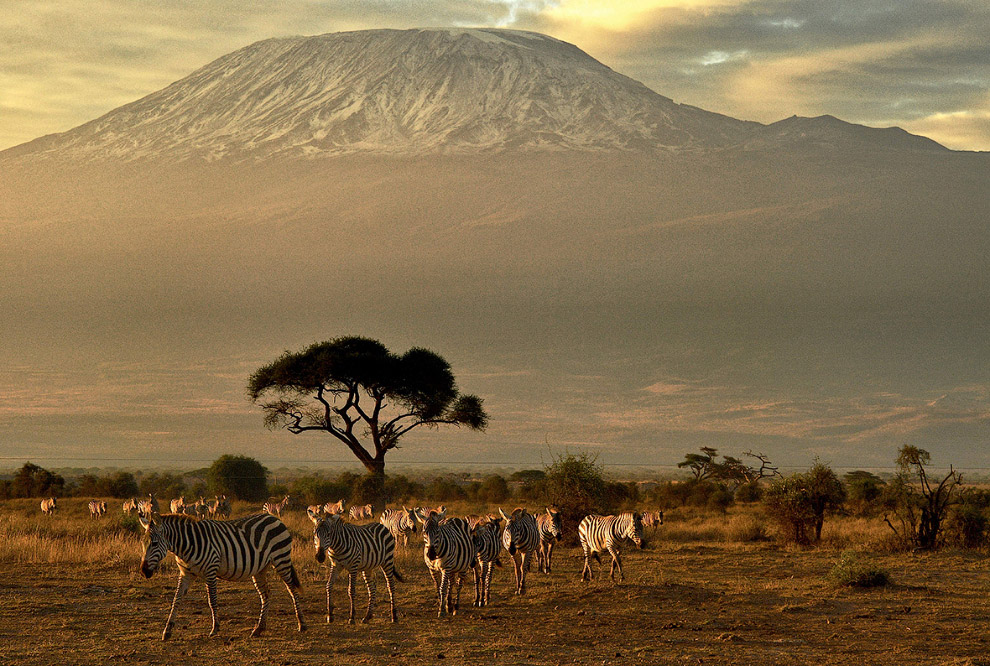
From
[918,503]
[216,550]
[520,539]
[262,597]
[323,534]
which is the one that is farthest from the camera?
[918,503]

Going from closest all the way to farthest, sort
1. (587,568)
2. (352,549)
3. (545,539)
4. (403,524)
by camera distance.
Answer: (352,549) < (587,568) < (545,539) < (403,524)

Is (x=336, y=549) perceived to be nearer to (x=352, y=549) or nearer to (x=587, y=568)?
(x=352, y=549)

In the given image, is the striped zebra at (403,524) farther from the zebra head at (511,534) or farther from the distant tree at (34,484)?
the distant tree at (34,484)

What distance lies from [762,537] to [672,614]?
52.2 ft

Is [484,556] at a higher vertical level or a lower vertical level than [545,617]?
higher

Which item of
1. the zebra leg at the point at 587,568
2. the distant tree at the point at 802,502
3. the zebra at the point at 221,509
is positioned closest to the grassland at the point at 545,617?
the zebra leg at the point at 587,568

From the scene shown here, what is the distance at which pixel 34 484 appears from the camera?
50688mm

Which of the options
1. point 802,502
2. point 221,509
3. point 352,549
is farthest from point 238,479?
point 352,549

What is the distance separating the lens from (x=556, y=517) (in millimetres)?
20250

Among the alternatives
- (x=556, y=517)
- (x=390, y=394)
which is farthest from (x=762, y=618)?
(x=390, y=394)

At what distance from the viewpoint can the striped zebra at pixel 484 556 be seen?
651 inches

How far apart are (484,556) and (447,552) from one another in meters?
1.43

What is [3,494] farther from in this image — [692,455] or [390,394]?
[692,455]

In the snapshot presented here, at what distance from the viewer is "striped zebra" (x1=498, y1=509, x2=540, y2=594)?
704 inches
